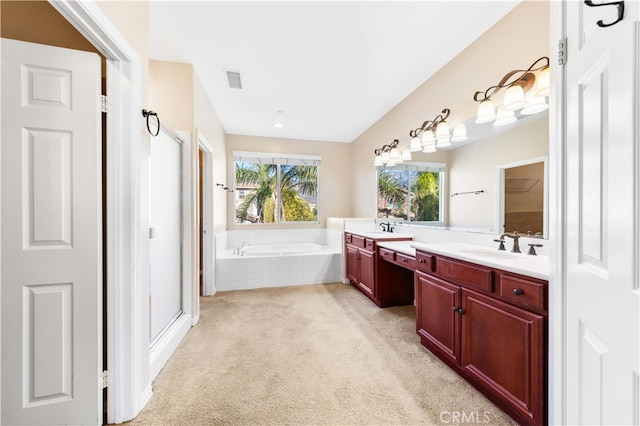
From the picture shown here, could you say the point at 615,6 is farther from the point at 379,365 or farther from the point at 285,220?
the point at 285,220

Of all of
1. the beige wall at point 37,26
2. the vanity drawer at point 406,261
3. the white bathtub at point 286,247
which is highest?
the beige wall at point 37,26

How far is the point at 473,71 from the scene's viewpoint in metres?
2.15

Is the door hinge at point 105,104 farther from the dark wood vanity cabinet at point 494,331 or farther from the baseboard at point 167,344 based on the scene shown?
the dark wood vanity cabinet at point 494,331

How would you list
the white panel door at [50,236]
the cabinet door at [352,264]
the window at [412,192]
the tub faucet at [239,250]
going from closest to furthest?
the white panel door at [50,236] → the window at [412,192] → the cabinet door at [352,264] → the tub faucet at [239,250]

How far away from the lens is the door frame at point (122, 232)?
1351mm

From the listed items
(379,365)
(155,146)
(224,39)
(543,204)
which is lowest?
(379,365)

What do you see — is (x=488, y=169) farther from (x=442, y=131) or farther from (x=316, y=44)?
(x=316, y=44)

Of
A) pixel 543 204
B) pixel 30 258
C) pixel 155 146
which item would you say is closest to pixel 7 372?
pixel 30 258

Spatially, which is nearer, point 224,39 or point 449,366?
point 449,366

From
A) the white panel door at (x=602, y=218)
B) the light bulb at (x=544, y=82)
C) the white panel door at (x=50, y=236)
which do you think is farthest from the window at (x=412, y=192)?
the white panel door at (x=50, y=236)

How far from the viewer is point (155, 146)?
1979 mm

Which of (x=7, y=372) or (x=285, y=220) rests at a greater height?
(x=285, y=220)

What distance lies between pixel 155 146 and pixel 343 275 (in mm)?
2968
